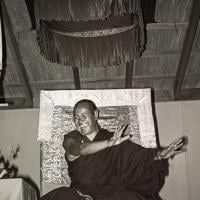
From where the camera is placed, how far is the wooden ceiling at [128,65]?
3.71 metres

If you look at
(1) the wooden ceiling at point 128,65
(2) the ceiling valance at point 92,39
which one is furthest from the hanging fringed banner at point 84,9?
(1) the wooden ceiling at point 128,65

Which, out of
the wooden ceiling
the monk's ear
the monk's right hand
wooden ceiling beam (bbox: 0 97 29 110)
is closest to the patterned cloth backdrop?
the monk's ear

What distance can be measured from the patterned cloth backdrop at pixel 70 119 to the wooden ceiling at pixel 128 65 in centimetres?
71

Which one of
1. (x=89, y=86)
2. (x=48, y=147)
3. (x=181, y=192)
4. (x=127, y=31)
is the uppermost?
(x=127, y=31)

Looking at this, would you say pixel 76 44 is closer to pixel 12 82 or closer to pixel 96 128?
pixel 96 128

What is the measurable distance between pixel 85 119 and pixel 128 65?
1.04 metres

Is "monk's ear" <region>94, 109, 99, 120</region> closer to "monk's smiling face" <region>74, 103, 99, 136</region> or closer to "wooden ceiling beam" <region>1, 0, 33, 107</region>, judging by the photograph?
"monk's smiling face" <region>74, 103, 99, 136</region>

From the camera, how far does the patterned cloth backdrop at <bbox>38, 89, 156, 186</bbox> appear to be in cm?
353

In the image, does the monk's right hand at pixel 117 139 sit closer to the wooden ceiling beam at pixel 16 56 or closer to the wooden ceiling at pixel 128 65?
the wooden ceiling at pixel 128 65

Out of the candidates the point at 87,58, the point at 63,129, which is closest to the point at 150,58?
the point at 87,58

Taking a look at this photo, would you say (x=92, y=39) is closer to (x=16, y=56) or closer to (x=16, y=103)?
(x=16, y=56)

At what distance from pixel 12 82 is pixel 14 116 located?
43 cm

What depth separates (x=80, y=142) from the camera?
3432 mm

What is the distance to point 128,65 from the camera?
4273 millimetres
